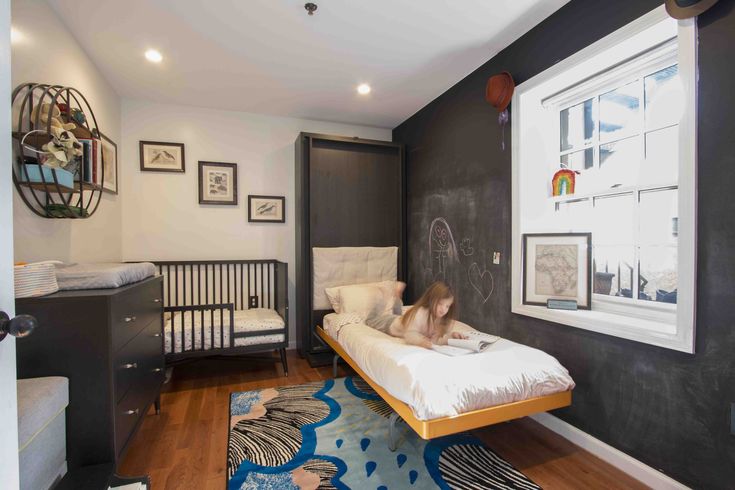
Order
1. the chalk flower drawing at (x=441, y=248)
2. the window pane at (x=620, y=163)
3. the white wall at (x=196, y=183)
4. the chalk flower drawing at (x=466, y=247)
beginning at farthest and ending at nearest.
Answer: the white wall at (x=196, y=183), the chalk flower drawing at (x=441, y=248), the chalk flower drawing at (x=466, y=247), the window pane at (x=620, y=163)

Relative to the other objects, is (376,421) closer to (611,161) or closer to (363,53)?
(611,161)

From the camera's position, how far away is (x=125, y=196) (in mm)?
3305

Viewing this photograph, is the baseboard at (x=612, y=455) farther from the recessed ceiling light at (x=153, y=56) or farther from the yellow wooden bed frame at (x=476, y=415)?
Answer: the recessed ceiling light at (x=153, y=56)

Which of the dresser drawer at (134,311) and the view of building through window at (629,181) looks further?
the view of building through window at (629,181)

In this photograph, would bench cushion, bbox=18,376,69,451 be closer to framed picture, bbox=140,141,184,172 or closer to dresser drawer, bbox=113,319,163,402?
dresser drawer, bbox=113,319,163,402

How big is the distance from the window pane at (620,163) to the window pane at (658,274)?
411mm

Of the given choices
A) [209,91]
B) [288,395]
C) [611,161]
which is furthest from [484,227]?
[209,91]

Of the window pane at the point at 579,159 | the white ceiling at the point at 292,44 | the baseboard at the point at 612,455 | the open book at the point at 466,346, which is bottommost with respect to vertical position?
the baseboard at the point at 612,455

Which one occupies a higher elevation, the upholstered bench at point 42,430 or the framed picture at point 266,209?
the framed picture at point 266,209

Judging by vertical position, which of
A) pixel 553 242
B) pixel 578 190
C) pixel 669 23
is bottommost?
pixel 553 242

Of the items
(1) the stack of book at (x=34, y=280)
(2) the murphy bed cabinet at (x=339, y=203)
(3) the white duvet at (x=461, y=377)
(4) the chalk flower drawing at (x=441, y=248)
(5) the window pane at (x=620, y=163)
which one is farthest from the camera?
(2) the murphy bed cabinet at (x=339, y=203)

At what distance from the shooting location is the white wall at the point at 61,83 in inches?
67.0

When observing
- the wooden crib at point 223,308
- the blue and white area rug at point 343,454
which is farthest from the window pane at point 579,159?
the wooden crib at point 223,308

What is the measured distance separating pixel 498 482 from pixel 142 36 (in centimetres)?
342
